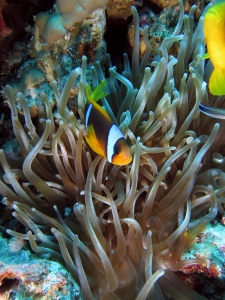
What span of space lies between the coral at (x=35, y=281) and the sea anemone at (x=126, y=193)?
6cm

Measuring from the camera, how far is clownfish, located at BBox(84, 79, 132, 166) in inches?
44.4

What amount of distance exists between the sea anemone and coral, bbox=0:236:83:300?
57mm

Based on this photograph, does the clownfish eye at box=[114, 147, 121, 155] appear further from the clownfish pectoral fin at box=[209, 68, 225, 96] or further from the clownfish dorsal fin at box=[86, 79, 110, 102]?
the clownfish pectoral fin at box=[209, 68, 225, 96]

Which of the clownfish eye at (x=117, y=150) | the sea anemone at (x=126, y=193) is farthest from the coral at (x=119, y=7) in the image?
the clownfish eye at (x=117, y=150)

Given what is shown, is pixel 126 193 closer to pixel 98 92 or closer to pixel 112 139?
pixel 112 139

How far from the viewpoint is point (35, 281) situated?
102cm

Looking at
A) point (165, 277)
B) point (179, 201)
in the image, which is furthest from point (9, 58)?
point (165, 277)

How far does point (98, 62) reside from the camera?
168 centimetres

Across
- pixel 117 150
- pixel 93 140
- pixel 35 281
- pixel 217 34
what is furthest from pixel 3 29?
pixel 35 281

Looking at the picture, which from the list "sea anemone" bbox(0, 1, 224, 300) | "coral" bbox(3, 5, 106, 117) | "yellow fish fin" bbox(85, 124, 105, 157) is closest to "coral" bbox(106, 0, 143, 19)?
"coral" bbox(3, 5, 106, 117)

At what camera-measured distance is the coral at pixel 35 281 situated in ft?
3.24

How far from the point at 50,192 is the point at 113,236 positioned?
38 centimetres

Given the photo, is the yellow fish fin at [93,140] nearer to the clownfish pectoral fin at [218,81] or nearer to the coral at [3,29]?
the clownfish pectoral fin at [218,81]

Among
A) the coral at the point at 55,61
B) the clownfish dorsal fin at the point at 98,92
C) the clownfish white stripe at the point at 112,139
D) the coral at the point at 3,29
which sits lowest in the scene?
the clownfish white stripe at the point at 112,139
